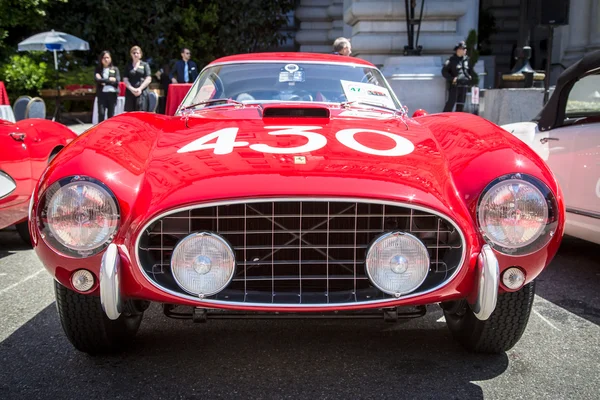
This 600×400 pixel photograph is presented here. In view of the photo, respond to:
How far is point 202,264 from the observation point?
2486 mm

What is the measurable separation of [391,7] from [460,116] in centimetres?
1023

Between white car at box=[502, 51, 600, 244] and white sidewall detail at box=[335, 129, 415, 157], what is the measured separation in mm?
1839

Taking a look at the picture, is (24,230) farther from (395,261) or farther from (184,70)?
(184,70)

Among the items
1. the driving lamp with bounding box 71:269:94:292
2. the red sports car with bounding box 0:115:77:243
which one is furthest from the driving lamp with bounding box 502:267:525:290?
the red sports car with bounding box 0:115:77:243

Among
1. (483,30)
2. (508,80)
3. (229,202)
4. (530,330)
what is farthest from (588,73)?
(483,30)

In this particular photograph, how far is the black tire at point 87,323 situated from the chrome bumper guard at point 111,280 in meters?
0.30

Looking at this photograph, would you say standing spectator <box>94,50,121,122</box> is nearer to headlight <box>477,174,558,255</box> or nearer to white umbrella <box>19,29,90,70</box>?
white umbrella <box>19,29,90,70</box>

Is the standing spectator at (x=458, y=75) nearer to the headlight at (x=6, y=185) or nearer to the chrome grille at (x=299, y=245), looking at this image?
the headlight at (x=6, y=185)

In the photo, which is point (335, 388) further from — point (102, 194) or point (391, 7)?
point (391, 7)

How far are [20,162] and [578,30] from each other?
15203 mm

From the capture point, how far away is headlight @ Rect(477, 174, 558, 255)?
2572 mm

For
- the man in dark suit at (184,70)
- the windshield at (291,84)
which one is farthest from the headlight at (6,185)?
the man in dark suit at (184,70)

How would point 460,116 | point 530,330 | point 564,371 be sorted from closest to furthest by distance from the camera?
point 564,371 < point 530,330 < point 460,116

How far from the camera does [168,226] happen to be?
2705mm
